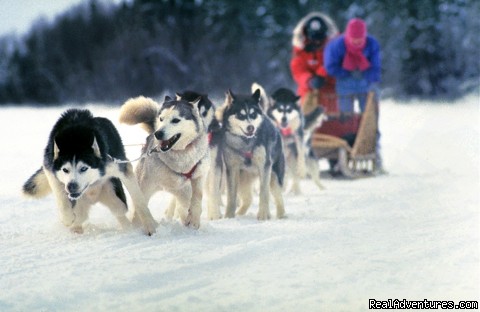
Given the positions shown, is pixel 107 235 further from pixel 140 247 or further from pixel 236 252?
pixel 236 252

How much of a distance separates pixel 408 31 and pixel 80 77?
8201 mm

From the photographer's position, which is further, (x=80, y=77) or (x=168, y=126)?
(x=80, y=77)

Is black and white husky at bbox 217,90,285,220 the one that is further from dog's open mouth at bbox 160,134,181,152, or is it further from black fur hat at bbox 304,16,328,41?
black fur hat at bbox 304,16,328,41

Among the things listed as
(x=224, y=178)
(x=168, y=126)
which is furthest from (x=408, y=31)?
(x=168, y=126)

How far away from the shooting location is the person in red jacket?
5.66 metres

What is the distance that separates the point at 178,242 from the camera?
2.66m

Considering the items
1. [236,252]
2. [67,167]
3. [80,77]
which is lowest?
[236,252]

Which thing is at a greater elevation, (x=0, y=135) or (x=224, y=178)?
(x=0, y=135)

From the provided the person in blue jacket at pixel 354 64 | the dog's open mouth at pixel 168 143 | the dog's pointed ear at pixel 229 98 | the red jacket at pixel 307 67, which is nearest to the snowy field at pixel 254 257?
the dog's open mouth at pixel 168 143

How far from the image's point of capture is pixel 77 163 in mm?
2576

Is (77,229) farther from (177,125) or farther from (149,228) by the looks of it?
(177,125)

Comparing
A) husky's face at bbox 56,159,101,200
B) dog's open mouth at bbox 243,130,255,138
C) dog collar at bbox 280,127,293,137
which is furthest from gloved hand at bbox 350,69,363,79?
husky's face at bbox 56,159,101,200

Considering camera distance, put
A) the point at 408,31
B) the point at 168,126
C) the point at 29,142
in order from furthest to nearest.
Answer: the point at 408,31
the point at 29,142
the point at 168,126

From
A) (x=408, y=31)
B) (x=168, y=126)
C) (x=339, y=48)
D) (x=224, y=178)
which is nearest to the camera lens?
(x=168, y=126)
